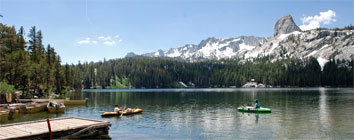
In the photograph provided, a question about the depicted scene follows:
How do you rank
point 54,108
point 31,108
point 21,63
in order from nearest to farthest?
Answer: point 31,108 → point 54,108 → point 21,63

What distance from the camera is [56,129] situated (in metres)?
25.1

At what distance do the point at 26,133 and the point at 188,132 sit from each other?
58.2 feet

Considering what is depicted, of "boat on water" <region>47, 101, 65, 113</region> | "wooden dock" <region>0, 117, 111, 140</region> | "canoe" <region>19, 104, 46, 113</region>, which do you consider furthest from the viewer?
"boat on water" <region>47, 101, 65, 113</region>

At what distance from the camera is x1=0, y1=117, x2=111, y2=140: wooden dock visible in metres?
23.1

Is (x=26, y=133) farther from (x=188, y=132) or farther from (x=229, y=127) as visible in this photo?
(x=229, y=127)

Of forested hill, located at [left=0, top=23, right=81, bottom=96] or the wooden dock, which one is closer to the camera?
the wooden dock

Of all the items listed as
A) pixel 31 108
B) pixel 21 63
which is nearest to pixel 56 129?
pixel 31 108

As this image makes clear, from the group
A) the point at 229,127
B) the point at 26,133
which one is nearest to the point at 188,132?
the point at 229,127

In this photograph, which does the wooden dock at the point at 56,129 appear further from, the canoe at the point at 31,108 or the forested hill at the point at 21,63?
Result: the forested hill at the point at 21,63

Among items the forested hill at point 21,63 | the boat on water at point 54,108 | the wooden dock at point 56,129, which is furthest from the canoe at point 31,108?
the wooden dock at point 56,129

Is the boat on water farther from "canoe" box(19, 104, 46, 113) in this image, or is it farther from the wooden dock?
the wooden dock

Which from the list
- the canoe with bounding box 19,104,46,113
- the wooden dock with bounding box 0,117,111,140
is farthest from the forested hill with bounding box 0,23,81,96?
the wooden dock with bounding box 0,117,111,140

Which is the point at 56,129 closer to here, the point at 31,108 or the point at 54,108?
the point at 54,108

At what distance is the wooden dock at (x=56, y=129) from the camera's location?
23141 millimetres
